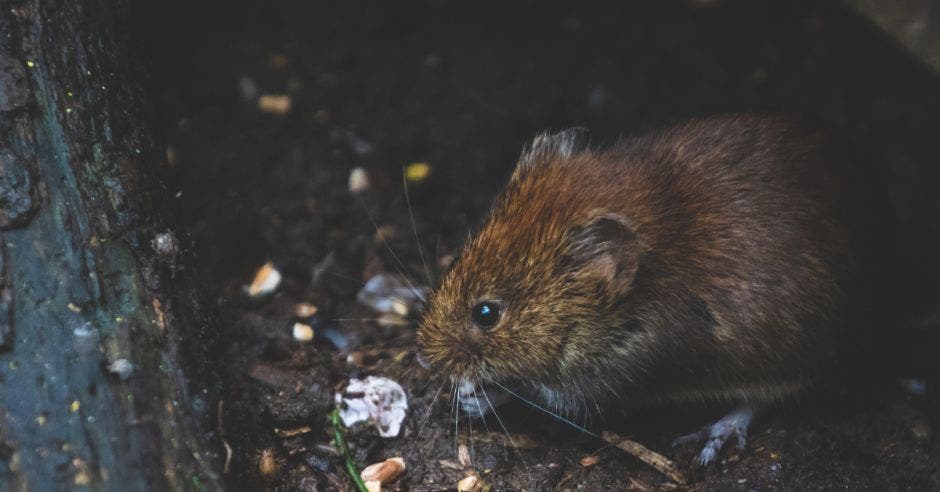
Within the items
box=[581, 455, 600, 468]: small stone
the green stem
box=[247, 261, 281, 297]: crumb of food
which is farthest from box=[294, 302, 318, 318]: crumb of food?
box=[581, 455, 600, 468]: small stone

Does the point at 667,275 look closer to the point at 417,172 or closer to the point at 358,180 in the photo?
the point at 417,172

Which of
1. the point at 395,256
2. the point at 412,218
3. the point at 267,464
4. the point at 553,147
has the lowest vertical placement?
the point at 267,464

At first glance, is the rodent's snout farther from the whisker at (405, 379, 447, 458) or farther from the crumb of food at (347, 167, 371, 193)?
the crumb of food at (347, 167, 371, 193)

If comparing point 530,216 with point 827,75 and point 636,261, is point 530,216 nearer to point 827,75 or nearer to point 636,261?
point 636,261

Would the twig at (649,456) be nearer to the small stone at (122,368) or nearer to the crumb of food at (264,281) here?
the crumb of food at (264,281)

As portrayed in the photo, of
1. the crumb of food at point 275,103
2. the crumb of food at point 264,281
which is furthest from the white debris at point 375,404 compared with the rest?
the crumb of food at point 275,103

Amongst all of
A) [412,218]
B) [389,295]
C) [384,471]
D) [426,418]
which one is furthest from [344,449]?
[412,218]

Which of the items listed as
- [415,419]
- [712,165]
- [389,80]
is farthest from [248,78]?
[712,165]

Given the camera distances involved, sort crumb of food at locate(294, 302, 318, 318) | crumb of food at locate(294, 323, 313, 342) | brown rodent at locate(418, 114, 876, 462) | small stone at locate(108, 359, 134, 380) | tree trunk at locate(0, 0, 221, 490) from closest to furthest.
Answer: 1. tree trunk at locate(0, 0, 221, 490)
2. small stone at locate(108, 359, 134, 380)
3. brown rodent at locate(418, 114, 876, 462)
4. crumb of food at locate(294, 323, 313, 342)
5. crumb of food at locate(294, 302, 318, 318)
